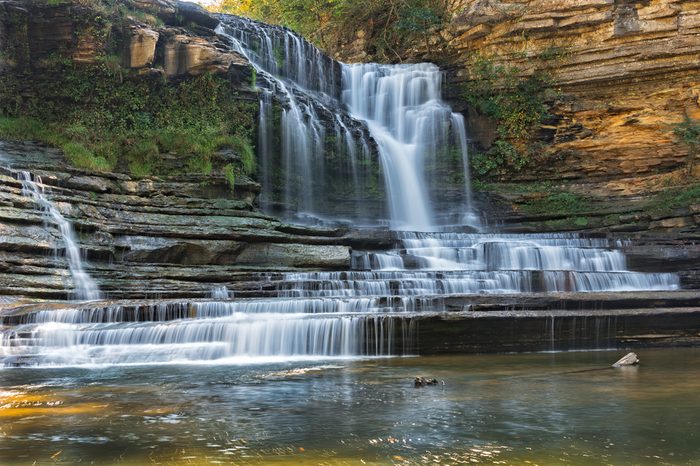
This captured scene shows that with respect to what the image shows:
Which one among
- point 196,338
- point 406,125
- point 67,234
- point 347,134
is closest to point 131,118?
point 67,234

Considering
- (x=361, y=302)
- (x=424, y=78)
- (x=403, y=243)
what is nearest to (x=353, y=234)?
(x=403, y=243)

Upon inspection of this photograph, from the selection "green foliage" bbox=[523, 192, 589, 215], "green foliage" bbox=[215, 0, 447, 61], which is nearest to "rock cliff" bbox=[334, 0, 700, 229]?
"green foliage" bbox=[523, 192, 589, 215]

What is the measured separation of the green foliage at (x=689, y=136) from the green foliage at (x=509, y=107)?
13.6ft

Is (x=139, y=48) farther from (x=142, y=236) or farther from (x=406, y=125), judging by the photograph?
(x=406, y=125)

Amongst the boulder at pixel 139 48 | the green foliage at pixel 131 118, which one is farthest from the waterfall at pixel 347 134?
the boulder at pixel 139 48

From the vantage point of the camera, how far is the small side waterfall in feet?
38.4

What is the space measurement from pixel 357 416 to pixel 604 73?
18580mm

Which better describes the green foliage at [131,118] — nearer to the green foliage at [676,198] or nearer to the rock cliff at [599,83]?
the rock cliff at [599,83]

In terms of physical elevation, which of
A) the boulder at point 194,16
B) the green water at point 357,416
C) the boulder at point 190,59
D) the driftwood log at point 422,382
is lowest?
the green water at point 357,416

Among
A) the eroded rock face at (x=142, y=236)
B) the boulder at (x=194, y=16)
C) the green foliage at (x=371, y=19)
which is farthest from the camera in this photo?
the green foliage at (x=371, y=19)

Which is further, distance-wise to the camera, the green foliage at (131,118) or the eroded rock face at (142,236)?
the green foliage at (131,118)

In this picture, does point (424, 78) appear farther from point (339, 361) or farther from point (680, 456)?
point (680, 456)

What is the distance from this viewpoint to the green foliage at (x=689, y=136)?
18448 mm

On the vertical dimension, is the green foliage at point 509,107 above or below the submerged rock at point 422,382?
above
